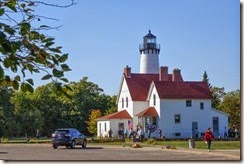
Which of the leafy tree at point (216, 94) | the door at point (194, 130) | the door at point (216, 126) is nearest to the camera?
the leafy tree at point (216, 94)

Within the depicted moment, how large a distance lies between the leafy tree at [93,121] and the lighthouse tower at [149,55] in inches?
445

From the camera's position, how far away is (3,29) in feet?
11.8

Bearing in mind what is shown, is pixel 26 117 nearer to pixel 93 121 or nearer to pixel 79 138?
pixel 79 138

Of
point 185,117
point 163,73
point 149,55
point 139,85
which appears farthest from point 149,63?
point 185,117

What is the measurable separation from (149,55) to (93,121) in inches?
717

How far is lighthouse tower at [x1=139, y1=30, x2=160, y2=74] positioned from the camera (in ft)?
166

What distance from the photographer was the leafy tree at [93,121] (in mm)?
33250

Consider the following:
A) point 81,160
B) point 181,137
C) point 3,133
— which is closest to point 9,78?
point 81,160

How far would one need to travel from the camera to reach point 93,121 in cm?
3372

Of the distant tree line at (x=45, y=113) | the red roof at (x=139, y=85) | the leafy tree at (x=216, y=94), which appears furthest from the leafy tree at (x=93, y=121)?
the leafy tree at (x=216, y=94)

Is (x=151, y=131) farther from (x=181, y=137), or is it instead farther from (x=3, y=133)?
(x=3, y=133)

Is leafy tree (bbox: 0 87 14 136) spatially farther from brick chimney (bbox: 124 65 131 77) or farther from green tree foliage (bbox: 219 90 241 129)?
brick chimney (bbox: 124 65 131 77)

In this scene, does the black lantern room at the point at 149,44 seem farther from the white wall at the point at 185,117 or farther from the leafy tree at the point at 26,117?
the leafy tree at the point at 26,117

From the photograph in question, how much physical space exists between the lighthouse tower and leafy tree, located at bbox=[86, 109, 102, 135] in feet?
37.1
